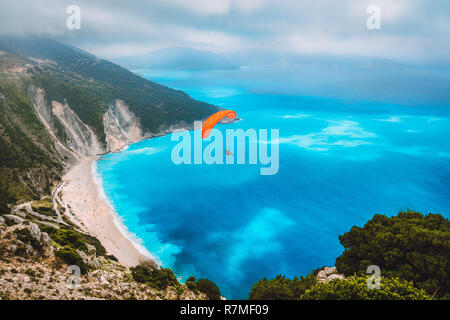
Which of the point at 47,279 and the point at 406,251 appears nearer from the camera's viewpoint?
the point at 47,279

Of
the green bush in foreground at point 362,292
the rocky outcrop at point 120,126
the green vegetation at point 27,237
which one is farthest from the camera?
the rocky outcrop at point 120,126

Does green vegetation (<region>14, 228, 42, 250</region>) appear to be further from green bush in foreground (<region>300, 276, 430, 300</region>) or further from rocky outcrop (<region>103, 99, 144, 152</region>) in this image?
rocky outcrop (<region>103, 99, 144, 152</region>)

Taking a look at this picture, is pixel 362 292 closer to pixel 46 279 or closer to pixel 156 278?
pixel 156 278

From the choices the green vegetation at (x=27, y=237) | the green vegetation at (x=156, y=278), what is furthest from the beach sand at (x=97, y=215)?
the green vegetation at (x=27, y=237)

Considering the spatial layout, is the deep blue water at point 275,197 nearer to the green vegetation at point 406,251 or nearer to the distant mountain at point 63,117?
the distant mountain at point 63,117

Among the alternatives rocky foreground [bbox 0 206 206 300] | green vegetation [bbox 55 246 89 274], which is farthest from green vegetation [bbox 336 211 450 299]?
green vegetation [bbox 55 246 89 274]

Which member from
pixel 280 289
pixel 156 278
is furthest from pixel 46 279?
pixel 280 289
